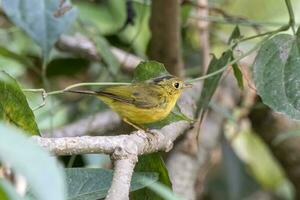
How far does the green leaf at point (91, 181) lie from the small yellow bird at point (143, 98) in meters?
0.48

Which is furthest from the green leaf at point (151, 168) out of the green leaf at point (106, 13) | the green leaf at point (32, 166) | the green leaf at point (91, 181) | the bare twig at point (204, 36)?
the green leaf at point (106, 13)

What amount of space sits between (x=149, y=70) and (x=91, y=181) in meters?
0.42

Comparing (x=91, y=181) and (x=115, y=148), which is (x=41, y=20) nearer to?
(x=91, y=181)

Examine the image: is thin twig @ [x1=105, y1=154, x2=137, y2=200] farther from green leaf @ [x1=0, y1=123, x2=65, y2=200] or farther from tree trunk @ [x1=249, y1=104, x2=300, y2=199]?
tree trunk @ [x1=249, y1=104, x2=300, y2=199]

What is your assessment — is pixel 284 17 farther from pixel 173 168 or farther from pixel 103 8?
pixel 173 168

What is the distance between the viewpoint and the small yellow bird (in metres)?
1.62

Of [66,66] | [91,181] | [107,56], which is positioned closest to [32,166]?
[91,181]

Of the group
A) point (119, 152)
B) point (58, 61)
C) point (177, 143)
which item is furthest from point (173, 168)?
point (119, 152)

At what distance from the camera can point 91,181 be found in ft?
3.60

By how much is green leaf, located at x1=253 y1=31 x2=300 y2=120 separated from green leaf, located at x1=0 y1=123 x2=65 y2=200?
0.84m

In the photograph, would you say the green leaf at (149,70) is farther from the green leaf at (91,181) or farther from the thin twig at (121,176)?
the thin twig at (121,176)

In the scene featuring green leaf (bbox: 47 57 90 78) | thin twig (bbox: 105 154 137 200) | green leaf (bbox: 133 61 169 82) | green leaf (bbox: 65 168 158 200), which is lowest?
green leaf (bbox: 65 168 158 200)

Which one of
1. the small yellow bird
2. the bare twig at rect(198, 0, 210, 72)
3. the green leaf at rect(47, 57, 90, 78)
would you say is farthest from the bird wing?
the green leaf at rect(47, 57, 90, 78)

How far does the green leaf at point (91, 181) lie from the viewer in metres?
1.05
